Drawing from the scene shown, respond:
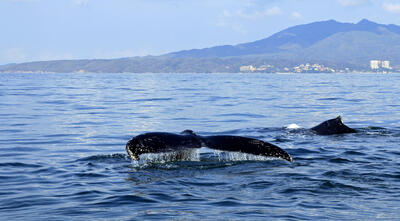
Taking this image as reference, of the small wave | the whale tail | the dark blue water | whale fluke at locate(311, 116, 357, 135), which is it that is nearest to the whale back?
the whale tail

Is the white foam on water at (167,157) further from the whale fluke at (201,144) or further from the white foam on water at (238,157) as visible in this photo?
the whale fluke at (201,144)

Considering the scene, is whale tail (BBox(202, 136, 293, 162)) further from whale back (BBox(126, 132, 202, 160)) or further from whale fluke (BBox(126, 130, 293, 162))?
whale back (BBox(126, 132, 202, 160))

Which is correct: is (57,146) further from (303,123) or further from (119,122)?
(303,123)

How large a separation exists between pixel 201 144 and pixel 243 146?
2.27ft

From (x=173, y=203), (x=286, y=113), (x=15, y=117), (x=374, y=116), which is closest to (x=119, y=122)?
(x=15, y=117)

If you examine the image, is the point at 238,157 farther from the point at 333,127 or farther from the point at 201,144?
the point at 333,127

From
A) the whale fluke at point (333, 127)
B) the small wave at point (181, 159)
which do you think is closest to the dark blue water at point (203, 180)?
the small wave at point (181, 159)

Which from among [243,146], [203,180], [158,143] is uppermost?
[158,143]

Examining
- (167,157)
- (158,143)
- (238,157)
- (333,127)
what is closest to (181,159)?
(167,157)

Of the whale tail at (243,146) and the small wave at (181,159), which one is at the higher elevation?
the whale tail at (243,146)

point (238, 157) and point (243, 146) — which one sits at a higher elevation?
point (243, 146)

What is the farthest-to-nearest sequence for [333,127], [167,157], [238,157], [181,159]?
[333,127] < [181,159] < [167,157] < [238,157]

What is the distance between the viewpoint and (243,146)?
8.35m

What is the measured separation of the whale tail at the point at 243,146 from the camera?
818cm
